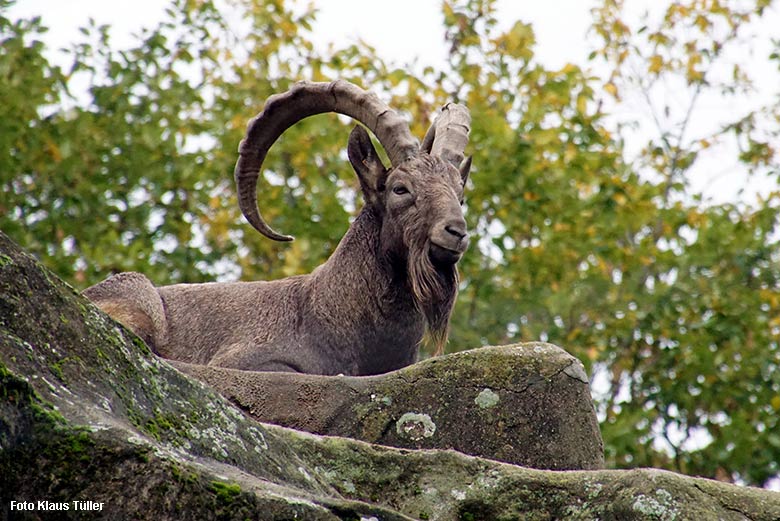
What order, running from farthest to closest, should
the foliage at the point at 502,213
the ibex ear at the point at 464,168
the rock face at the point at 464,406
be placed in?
the foliage at the point at 502,213 < the ibex ear at the point at 464,168 < the rock face at the point at 464,406

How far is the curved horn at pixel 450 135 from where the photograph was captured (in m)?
8.98

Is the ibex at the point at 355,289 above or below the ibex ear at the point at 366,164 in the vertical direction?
below

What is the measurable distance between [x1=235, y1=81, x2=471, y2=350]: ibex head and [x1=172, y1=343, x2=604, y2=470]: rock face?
1.82 meters

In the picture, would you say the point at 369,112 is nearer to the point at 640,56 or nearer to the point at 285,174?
the point at 285,174

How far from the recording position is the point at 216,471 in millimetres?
4066

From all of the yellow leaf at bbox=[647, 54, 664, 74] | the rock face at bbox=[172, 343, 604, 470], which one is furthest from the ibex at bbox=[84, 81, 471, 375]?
the yellow leaf at bbox=[647, 54, 664, 74]

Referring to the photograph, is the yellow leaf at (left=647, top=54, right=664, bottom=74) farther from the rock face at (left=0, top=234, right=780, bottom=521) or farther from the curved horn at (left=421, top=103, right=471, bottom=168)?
the rock face at (left=0, top=234, right=780, bottom=521)

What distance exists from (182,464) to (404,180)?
16.7ft

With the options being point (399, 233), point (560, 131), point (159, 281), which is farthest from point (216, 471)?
point (560, 131)

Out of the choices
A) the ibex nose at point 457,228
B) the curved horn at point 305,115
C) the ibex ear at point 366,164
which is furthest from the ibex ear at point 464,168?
the ibex nose at point 457,228

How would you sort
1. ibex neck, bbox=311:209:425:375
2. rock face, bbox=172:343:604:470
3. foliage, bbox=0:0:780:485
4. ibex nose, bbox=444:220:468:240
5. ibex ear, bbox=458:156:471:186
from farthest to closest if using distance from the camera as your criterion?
foliage, bbox=0:0:780:485 → ibex ear, bbox=458:156:471:186 → ibex neck, bbox=311:209:425:375 → ibex nose, bbox=444:220:468:240 → rock face, bbox=172:343:604:470

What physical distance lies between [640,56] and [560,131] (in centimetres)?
355

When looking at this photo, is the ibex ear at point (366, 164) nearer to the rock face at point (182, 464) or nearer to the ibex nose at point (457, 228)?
the ibex nose at point (457, 228)

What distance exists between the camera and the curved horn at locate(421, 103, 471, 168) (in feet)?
29.5
